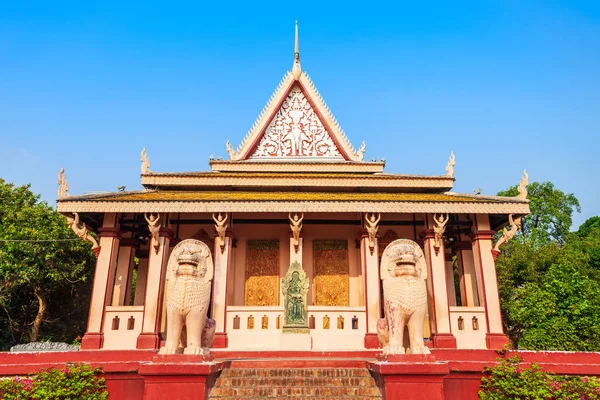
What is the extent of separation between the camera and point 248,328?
35.3 feet

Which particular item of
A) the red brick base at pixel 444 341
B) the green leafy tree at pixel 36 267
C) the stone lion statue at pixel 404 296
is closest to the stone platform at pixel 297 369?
the stone lion statue at pixel 404 296

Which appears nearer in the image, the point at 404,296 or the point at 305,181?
the point at 404,296

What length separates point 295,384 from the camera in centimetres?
712

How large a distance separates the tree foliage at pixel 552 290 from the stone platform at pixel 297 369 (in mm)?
6618

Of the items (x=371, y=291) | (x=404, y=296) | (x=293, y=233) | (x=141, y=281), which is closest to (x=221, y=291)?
(x=293, y=233)

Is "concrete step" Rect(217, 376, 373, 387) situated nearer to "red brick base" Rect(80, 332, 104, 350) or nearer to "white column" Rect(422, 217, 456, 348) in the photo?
"white column" Rect(422, 217, 456, 348)

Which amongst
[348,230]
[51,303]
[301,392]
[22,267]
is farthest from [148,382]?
[51,303]

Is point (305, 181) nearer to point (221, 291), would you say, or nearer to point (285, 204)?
point (285, 204)

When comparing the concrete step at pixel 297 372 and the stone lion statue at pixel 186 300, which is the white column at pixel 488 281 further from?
the stone lion statue at pixel 186 300

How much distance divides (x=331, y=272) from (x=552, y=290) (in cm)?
810

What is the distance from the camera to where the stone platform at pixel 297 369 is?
6492 mm

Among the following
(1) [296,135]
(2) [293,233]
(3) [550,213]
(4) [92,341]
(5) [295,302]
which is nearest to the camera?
(5) [295,302]

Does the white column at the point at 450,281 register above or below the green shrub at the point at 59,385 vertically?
above

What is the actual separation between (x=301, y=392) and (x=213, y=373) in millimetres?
1438
